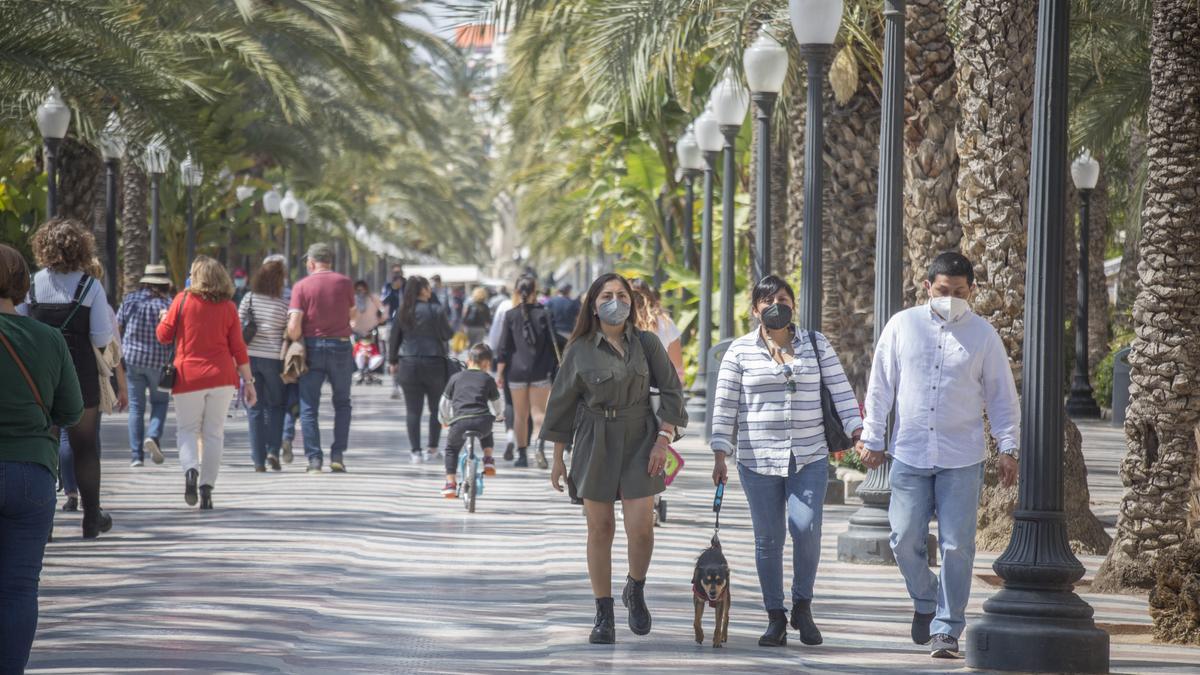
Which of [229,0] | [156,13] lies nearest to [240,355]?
[156,13]

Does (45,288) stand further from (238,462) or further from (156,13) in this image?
(156,13)

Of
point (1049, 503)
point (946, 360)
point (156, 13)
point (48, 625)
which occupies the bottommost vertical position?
point (48, 625)

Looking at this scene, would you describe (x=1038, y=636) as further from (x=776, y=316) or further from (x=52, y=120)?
(x=52, y=120)

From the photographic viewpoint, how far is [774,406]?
798cm

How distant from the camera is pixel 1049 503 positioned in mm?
7391

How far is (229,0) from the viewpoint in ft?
82.5

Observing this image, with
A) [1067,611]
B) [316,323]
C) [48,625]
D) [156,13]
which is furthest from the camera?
[156,13]

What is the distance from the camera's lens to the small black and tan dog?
300 inches

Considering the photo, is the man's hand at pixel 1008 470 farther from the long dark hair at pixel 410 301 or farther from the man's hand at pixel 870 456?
the long dark hair at pixel 410 301

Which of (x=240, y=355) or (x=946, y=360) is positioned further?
(x=240, y=355)

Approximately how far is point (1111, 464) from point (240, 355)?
9618 millimetres

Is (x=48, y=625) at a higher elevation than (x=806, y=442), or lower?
lower

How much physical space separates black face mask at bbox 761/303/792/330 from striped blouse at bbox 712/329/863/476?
140 mm

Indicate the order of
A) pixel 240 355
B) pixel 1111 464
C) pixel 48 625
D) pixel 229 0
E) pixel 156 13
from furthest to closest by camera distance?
pixel 229 0 < pixel 156 13 < pixel 1111 464 < pixel 240 355 < pixel 48 625
